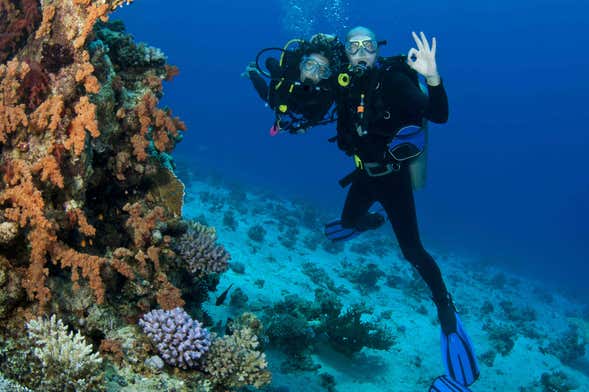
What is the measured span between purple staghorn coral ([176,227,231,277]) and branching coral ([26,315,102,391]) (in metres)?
1.62

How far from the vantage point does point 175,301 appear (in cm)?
375

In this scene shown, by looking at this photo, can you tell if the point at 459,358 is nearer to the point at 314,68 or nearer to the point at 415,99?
the point at 415,99

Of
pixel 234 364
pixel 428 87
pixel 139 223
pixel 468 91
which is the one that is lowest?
pixel 234 364

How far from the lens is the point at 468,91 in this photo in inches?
4756

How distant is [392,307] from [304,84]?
826 cm

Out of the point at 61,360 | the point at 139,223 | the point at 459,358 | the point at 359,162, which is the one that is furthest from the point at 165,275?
the point at 459,358

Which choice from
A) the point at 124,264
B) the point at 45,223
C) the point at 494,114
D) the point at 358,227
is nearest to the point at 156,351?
the point at 124,264

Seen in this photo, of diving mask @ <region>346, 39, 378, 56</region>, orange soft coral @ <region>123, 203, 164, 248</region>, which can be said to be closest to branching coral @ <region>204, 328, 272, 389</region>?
orange soft coral @ <region>123, 203, 164, 248</region>

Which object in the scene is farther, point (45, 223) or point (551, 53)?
point (551, 53)

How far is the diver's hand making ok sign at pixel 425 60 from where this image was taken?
5.55 metres

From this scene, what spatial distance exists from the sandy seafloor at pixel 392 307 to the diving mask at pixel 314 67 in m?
4.52

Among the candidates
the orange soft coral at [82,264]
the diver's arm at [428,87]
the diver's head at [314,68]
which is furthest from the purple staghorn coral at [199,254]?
the diver's arm at [428,87]

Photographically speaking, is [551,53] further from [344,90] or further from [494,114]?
[344,90]

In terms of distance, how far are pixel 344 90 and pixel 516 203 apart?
3499 inches
